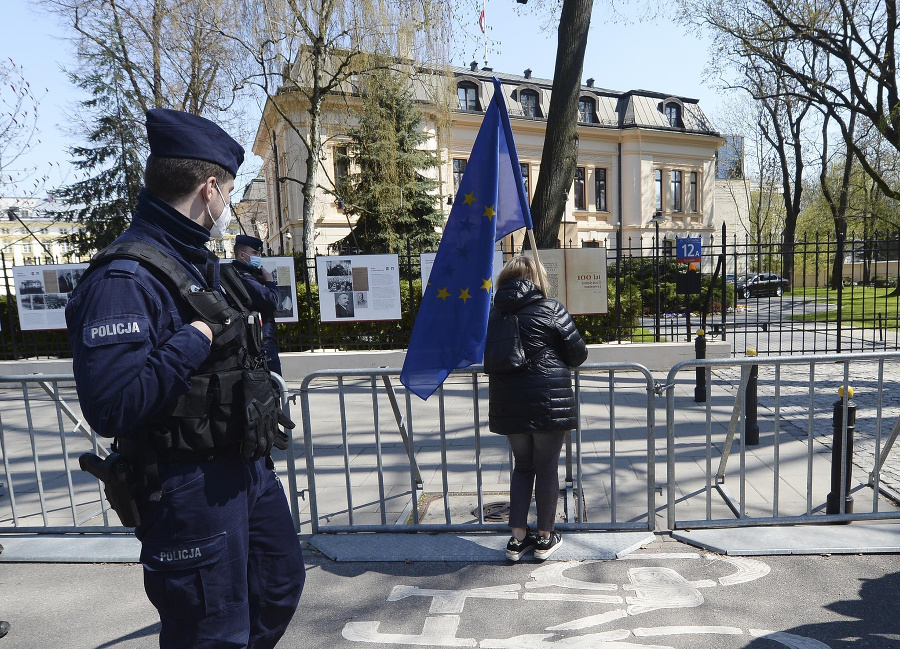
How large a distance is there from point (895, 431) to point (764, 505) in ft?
3.57

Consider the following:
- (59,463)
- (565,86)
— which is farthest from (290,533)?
(565,86)

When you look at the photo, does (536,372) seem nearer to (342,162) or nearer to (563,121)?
(563,121)

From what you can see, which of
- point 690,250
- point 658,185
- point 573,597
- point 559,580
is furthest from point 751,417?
point 658,185

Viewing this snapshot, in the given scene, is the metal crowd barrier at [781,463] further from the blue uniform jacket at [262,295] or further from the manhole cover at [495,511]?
the blue uniform jacket at [262,295]

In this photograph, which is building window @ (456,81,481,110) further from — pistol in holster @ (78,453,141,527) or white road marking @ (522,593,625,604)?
pistol in holster @ (78,453,141,527)

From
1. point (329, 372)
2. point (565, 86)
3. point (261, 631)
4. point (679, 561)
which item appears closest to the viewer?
point (261, 631)

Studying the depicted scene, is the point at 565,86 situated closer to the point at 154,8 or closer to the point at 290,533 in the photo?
the point at 290,533

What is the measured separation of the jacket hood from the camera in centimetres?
370

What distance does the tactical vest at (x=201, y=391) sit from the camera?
182cm

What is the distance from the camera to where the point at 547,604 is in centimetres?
332

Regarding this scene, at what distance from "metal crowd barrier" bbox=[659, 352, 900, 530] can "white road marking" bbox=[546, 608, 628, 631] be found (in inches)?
43.8

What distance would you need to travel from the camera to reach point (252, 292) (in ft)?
15.3

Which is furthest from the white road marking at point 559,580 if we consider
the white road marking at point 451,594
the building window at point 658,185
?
the building window at point 658,185

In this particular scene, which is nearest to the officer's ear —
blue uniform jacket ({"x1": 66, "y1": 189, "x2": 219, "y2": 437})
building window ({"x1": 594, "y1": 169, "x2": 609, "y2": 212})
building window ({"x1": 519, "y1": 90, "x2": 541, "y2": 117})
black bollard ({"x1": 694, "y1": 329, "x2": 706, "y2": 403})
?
blue uniform jacket ({"x1": 66, "y1": 189, "x2": 219, "y2": 437})
